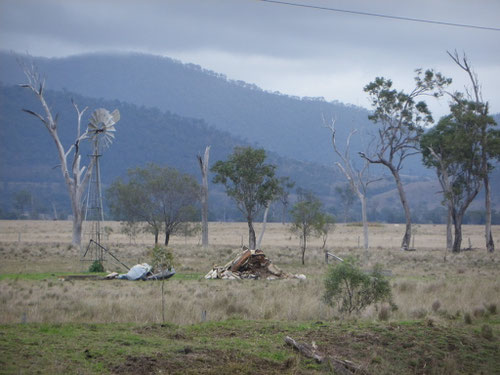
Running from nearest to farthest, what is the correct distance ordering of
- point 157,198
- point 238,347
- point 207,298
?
point 238,347 → point 207,298 → point 157,198

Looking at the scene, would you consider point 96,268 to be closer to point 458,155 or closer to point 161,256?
point 161,256

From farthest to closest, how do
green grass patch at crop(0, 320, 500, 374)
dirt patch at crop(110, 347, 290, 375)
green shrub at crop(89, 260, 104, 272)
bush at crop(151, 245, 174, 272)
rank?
1. green shrub at crop(89, 260, 104, 272)
2. bush at crop(151, 245, 174, 272)
3. green grass patch at crop(0, 320, 500, 374)
4. dirt patch at crop(110, 347, 290, 375)

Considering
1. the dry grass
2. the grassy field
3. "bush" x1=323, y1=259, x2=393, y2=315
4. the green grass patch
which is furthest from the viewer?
"bush" x1=323, y1=259, x2=393, y2=315

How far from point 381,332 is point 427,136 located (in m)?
41.8

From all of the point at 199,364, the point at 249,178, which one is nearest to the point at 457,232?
the point at 249,178

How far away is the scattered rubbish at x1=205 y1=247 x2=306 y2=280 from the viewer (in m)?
27.8

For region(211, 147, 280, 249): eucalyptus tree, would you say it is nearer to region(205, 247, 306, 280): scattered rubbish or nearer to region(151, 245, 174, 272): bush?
region(205, 247, 306, 280): scattered rubbish

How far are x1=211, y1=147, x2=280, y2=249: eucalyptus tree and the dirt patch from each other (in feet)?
110

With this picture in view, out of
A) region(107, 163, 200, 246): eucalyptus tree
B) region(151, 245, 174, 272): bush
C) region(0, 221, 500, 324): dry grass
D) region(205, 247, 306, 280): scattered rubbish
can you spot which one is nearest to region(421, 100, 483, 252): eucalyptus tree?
region(0, 221, 500, 324): dry grass

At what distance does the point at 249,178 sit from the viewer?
44781mm

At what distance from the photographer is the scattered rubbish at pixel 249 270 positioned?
2784 cm

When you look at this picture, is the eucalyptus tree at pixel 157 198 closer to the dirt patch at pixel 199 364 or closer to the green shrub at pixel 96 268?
the green shrub at pixel 96 268

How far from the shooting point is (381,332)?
13633mm

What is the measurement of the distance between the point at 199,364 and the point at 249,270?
1819cm
